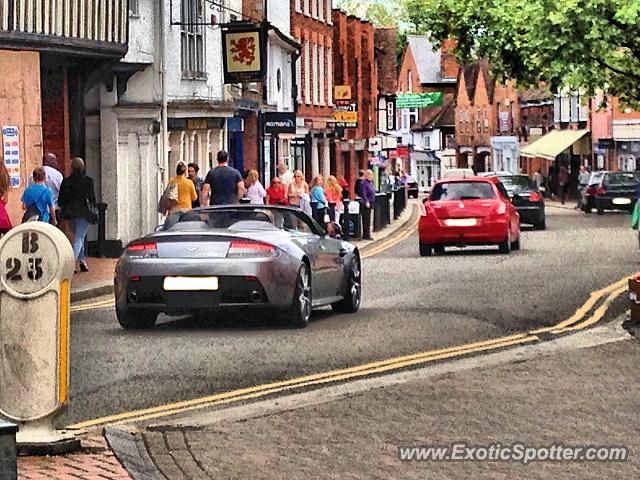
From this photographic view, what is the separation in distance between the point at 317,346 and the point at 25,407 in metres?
6.87

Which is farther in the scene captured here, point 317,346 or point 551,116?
point 551,116

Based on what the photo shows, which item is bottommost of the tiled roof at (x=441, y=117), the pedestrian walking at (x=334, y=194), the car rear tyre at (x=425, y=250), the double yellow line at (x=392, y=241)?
the double yellow line at (x=392, y=241)

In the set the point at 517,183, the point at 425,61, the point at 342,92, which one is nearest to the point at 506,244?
the point at 517,183

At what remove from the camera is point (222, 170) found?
3347cm

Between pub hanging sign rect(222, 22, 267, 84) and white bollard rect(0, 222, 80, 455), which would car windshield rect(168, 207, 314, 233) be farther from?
pub hanging sign rect(222, 22, 267, 84)

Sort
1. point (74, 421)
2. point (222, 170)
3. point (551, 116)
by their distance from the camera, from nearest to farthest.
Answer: point (74, 421)
point (222, 170)
point (551, 116)

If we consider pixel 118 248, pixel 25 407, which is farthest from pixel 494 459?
pixel 118 248

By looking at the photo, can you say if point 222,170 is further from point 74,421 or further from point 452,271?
point 74,421

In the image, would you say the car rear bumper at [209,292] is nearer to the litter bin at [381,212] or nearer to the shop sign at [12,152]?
the shop sign at [12,152]

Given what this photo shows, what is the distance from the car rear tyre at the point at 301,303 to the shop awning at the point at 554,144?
79811mm

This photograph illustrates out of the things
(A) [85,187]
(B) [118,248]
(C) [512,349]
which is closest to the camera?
(C) [512,349]

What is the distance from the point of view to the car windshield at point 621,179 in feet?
219

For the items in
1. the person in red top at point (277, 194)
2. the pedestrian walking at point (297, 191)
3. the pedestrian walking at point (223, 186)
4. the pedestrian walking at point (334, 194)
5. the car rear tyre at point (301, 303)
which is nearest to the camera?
the car rear tyre at point (301, 303)

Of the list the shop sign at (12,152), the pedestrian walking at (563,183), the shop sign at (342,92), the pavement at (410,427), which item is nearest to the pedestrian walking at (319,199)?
the shop sign at (12,152)
